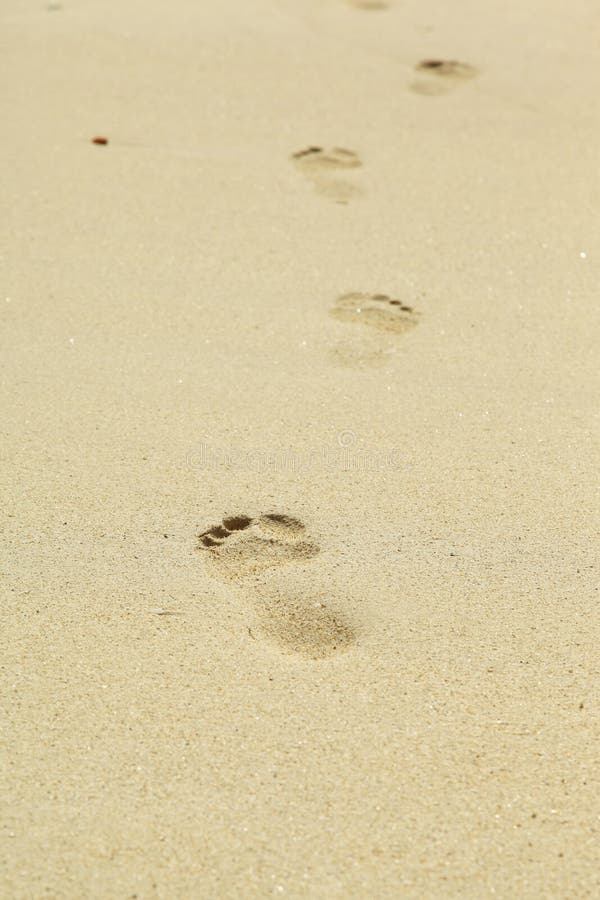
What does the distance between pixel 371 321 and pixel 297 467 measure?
1.61 ft

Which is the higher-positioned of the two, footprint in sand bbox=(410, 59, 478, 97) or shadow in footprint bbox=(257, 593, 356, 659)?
footprint in sand bbox=(410, 59, 478, 97)

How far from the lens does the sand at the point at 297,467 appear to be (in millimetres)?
1479

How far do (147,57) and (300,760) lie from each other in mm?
2390

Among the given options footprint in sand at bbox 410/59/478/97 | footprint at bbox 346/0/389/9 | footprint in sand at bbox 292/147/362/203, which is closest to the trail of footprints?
footprint in sand at bbox 292/147/362/203

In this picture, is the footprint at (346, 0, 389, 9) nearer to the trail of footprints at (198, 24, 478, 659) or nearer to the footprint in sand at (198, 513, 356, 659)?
the trail of footprints at (198, 24, 478, 659)

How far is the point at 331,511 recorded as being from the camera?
6.33ft

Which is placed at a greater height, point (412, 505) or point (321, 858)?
point (412, 505)

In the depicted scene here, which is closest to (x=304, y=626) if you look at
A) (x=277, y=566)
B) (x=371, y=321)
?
(x=277, y=566)

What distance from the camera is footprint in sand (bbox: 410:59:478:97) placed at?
10.7 feet

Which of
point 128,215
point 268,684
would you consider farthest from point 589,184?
point 268,684

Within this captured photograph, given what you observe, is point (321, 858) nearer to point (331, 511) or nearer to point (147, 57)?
point (331, 511)

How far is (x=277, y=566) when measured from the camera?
182 centimetres

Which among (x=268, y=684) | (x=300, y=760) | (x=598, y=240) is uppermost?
(x=598, y=240)

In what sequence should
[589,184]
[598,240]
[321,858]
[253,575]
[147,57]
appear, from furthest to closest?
[147,57]
[589,184]
[598,240]
[253,575]
[321,858]
